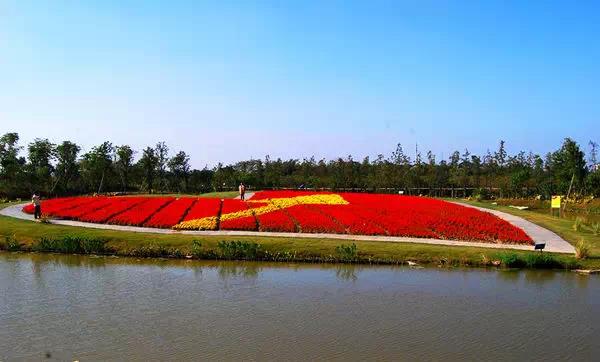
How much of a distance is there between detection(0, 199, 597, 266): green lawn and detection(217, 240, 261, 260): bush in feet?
2.07

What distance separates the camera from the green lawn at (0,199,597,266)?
23.4m

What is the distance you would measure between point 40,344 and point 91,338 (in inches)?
42.0

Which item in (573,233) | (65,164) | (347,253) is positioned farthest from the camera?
(65,164)

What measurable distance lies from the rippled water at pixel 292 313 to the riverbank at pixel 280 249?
132 centimetres

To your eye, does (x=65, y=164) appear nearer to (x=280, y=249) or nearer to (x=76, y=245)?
(x=76, y=245)

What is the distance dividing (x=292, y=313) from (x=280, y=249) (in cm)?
891

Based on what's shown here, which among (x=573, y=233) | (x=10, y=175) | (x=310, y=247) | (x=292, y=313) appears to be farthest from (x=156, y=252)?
(x=10, y=175)

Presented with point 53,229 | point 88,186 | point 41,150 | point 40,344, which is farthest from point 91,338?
point 88,186

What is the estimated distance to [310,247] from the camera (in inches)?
969

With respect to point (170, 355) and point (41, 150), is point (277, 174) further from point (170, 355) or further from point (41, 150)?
point (170, 355)

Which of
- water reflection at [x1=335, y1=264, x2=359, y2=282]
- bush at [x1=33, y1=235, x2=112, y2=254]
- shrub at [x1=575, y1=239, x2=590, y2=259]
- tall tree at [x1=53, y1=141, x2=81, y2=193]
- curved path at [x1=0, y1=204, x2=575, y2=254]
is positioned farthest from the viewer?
tall tree at [x1=53, y1=141, x2=81, y2=193]

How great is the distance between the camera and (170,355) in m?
12.1

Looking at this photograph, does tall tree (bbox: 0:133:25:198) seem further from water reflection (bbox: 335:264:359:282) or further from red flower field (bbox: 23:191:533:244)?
water reflection (bbox: 335:264:359:282)

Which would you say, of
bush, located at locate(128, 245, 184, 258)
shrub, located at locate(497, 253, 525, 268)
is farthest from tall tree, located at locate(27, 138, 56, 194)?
shrub, located at locate(497, 253, 525, 268)
